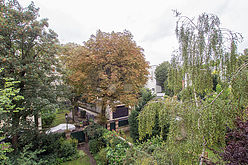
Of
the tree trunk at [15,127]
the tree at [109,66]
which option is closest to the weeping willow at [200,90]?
the tree at [109,66]

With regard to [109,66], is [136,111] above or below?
below

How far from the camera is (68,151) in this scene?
7.47m

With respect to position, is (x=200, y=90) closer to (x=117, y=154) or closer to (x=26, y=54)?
(x=117, y=154)

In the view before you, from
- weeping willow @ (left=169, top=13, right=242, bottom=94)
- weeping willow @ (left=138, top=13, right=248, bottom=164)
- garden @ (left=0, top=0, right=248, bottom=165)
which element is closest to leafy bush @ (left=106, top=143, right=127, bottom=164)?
garden @ (left=0, top=0, right=248, bottom=165)

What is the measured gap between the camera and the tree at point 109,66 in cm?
832

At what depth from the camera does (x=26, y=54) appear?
20.1 feet

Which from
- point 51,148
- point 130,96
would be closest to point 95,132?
point 51,148

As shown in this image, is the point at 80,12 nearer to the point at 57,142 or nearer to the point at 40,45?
the point at 40,45

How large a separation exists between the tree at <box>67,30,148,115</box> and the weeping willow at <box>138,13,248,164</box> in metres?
5.11

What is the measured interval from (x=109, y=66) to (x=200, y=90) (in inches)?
243

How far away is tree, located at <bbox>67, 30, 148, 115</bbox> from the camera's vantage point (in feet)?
27.3

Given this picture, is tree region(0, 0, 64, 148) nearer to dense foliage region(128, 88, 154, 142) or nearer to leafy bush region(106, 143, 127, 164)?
leafy bush region(106, 143, 127, 164)

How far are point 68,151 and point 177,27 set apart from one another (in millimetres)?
8172

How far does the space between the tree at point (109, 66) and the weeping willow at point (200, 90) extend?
5115 millimetres
